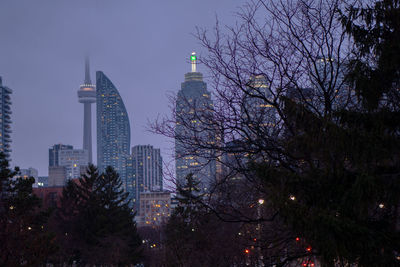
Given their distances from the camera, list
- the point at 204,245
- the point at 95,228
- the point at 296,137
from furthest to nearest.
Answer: the point at 95,228 → the point at 204,245 → the point at 296,137

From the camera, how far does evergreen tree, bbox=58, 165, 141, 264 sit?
5031 centimetres

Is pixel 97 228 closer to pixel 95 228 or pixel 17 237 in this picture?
pixel 95 228

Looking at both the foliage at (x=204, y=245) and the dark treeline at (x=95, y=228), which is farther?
the dark treeline at (x=95, y=228)

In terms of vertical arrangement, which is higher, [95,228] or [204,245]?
[95,228]

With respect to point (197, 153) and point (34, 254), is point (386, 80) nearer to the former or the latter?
point (197, 153)

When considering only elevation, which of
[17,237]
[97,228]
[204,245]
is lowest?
[204,245]

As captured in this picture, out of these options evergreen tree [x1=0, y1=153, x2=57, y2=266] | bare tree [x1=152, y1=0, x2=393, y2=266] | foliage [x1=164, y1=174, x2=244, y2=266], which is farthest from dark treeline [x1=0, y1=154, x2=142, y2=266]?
bare tree [x1=152, y1=0, x2=393, y2=266]

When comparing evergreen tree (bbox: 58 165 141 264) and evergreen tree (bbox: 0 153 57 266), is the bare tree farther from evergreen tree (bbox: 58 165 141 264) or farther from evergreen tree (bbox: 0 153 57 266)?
evergreen tree (bbox: 58 165 141 264)

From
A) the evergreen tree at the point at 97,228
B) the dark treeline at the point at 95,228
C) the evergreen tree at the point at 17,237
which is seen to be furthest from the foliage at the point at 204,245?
the dark treeline at the point at 95,228

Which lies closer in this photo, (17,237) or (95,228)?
(17,237)

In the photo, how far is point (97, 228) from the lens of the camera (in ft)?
169

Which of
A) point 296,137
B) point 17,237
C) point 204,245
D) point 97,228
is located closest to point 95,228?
point 97,228

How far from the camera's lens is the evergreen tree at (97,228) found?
50306 mm

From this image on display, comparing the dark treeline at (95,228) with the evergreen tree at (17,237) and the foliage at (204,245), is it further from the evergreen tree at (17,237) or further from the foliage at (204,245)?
the evergreen tree at (17,237)
